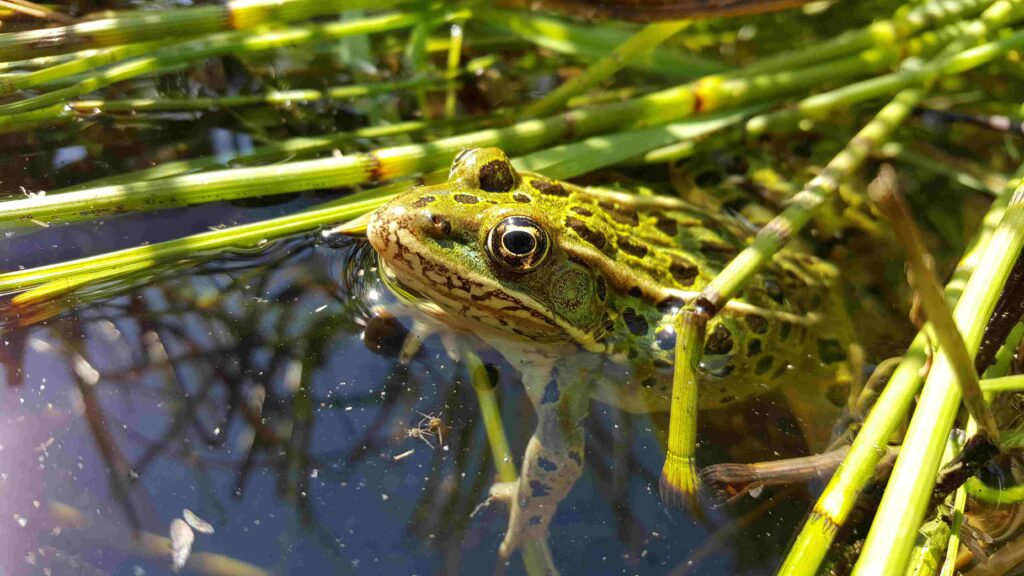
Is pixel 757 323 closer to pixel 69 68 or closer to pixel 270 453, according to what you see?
pixel 270 453

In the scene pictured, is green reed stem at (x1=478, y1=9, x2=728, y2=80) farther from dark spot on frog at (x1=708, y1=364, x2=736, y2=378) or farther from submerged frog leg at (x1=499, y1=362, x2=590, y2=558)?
submerged frog leg at (x1=499, y1=362, x2=590, y2=558)

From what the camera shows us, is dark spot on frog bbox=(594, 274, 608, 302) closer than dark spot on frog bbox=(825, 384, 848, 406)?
Yes

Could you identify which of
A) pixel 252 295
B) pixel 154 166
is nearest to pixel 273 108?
pixel 154 166

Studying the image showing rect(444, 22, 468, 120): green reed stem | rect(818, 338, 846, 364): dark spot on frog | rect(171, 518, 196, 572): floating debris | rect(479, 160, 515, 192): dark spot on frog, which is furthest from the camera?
rect(444, 22, 468, 120): green reed stem

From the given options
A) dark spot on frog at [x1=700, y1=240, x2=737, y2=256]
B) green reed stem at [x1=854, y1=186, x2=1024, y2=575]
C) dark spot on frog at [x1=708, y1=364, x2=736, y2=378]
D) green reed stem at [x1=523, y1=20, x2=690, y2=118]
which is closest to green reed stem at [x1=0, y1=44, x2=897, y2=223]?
green reed stem at [x1=523, y1=20, x2=690, y2=118]

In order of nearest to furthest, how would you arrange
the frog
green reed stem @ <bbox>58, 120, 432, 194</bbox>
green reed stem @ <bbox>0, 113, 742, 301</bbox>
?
green reed stem @ <bbox>0, 113, 742, 301</bbox> → the frog → green reed stem @ <bbox>58, 120, 432, 194</bbox>
